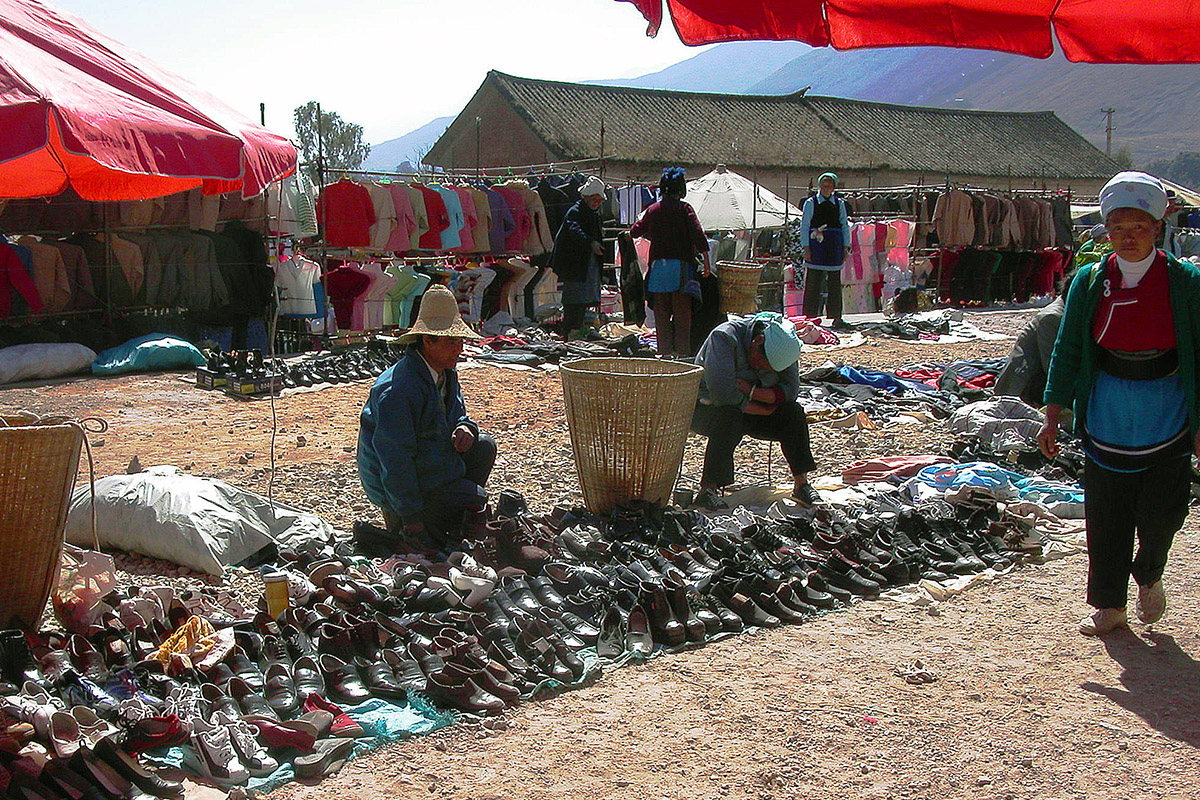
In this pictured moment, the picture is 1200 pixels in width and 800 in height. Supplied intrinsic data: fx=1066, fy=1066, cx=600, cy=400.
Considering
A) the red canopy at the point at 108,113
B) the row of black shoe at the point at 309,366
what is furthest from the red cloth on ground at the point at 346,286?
the red canopy at the point at 108,113

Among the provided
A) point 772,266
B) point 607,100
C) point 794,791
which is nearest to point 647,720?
point 794,791

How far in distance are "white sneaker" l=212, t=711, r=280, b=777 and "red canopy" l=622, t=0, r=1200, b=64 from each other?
313cm

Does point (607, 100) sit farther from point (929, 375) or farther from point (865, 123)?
point (929, 375)

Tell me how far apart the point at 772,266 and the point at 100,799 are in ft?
51.9

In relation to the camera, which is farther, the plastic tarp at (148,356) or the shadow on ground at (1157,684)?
the plastic tarp at (148,356)

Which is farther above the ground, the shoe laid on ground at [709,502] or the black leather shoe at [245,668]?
the black leather shoe at [245,668]

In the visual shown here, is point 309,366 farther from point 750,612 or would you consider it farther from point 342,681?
point 342,681

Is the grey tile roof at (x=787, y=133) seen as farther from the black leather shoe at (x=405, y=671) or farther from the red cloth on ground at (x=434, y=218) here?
the black leather shoe at (x=405, y=671)

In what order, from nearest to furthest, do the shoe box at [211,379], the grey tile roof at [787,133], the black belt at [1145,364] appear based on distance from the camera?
the black belt at [1145,364] → the shoe box at [211,379] → the grey tile roof at [787,133]

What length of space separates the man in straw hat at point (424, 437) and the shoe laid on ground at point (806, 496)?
1993mm

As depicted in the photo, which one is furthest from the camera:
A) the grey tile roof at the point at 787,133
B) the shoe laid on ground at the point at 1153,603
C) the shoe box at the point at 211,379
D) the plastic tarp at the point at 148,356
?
the grey tile roof at the point at 787,133

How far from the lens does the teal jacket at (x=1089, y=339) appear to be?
3627 mm

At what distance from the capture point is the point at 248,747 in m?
2.98

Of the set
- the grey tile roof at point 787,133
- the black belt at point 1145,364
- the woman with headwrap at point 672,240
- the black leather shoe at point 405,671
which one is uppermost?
the grey tile roof at point 787,133
